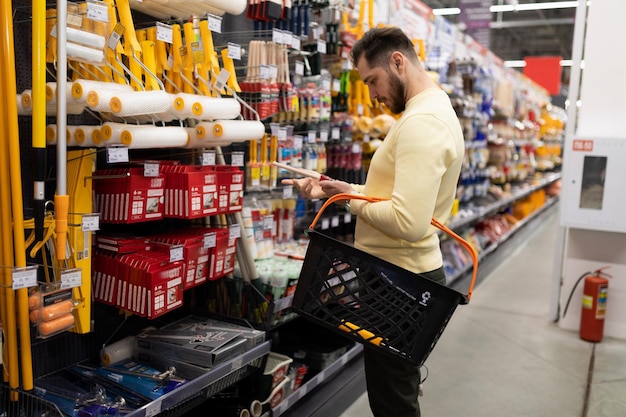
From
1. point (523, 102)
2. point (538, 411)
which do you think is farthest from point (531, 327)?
point (523, 102)

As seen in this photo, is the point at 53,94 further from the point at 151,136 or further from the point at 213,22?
the point at 213,22

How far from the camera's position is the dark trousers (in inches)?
83.9

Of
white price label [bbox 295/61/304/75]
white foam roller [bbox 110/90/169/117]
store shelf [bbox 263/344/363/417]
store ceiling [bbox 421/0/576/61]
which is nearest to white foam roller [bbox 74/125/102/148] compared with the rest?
white foam roller [bbox 110/90/169/117]

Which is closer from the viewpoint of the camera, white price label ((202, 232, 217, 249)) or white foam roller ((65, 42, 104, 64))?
white foam roller ((65, 42, 104, 64))

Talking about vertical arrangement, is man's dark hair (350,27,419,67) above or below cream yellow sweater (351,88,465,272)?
above

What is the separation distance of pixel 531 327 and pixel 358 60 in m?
3.90

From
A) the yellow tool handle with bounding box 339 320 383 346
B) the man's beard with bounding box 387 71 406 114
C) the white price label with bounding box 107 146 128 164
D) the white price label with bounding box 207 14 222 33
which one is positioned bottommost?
the yellow tool handle with bounding box 339 320 383 346

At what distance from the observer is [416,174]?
176 centimetres

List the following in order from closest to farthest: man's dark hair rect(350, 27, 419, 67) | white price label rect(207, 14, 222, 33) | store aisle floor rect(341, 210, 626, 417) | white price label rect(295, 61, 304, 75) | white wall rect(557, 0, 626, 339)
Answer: man's dark hair rect(350, 27, 419, 67), white price label rect(207, 14, 222, 33), white price label rect(295, 61, 304, 75), store aisle floor rect(341, 210, 626, 417), white wall rect(557, 0, 626, 339)

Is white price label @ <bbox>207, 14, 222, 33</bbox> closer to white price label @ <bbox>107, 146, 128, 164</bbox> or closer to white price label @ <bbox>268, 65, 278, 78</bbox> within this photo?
white price label @ <bbox>268, 65, 278, 78</bbox>

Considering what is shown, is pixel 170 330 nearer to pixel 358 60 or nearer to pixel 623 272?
pixel 358 60

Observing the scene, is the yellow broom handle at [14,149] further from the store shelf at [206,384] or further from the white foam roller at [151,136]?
the store shelf at [206,384]

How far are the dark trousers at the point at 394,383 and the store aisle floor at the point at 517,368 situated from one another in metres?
1.34

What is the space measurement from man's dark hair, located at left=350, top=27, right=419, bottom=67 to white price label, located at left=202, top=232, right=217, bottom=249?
1.03 metres
